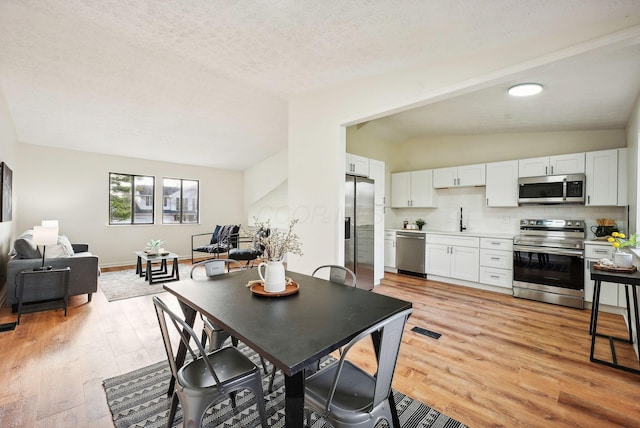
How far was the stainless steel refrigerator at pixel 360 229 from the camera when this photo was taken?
402 cm

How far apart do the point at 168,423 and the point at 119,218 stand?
6.16 m

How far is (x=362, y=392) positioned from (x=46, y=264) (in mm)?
4189

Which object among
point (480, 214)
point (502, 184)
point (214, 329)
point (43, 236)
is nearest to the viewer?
point (214, 329)

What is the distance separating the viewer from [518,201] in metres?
4.39

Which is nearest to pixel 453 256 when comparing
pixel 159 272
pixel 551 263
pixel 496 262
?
pixel 496 262

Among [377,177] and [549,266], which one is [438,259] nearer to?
[549,266]

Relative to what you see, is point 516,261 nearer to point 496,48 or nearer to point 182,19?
point 496,48

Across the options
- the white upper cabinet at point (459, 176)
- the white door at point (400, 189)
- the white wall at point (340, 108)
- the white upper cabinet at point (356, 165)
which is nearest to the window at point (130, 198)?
the white wall at point (340, 108)

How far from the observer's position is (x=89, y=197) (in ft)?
19.7

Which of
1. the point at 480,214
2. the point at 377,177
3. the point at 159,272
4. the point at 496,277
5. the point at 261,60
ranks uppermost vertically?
the point at 261,60

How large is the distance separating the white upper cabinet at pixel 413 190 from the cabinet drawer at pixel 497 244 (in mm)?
1237

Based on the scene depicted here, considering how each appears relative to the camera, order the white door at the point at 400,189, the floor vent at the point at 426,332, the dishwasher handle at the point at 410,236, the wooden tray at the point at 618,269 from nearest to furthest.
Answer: the wooden tray at the point at 618,269
the floor vent at the point at 426,332
the dishwasher handle at the point at 410,236
the white door at the point at 400,189

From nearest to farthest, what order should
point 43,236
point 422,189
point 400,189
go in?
point 43,236 < point 422,189 < point 400,189

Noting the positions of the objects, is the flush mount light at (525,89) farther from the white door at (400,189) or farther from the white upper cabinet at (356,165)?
the white door at (400,189)
